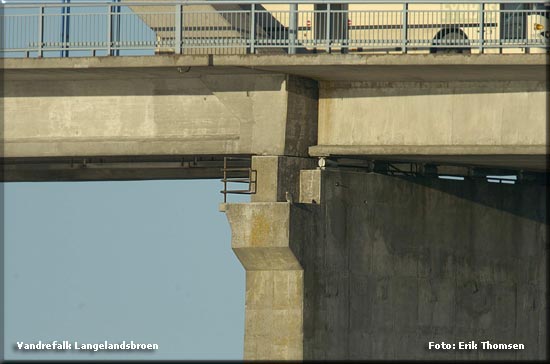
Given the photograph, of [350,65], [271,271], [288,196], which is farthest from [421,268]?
[350,65]

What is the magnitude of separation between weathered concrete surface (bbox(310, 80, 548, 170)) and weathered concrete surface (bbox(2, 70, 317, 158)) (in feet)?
2.06

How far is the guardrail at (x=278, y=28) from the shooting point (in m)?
37.4

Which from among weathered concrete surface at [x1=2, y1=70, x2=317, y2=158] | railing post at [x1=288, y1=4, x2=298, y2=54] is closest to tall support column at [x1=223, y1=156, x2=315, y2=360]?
weathered concrete surface at [x1=2, y1=70, x2=317, y2=158]

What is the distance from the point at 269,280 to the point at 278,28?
5682 millimetres

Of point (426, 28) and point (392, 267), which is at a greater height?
point (426, 28)

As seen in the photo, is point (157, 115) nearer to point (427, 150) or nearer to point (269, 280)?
point (269, 280)

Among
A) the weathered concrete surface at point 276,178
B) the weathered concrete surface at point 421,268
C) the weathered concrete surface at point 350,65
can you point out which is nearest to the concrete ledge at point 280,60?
the weathered concrete surface at point 350,65

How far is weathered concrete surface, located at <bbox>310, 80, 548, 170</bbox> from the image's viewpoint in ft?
124

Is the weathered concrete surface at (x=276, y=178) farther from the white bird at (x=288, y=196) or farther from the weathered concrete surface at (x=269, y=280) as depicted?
the weathered concrete surface at (x=269, y=280)

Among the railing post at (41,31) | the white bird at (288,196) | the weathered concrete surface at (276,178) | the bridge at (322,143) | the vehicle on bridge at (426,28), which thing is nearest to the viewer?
the vehicle on bridge at (426,28)

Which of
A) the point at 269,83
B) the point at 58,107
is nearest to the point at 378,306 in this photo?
the point at 269,83

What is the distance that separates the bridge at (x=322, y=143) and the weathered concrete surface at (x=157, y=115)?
0.10 feet

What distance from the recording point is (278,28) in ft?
131

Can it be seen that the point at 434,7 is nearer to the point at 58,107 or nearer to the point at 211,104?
the point at 211,104
